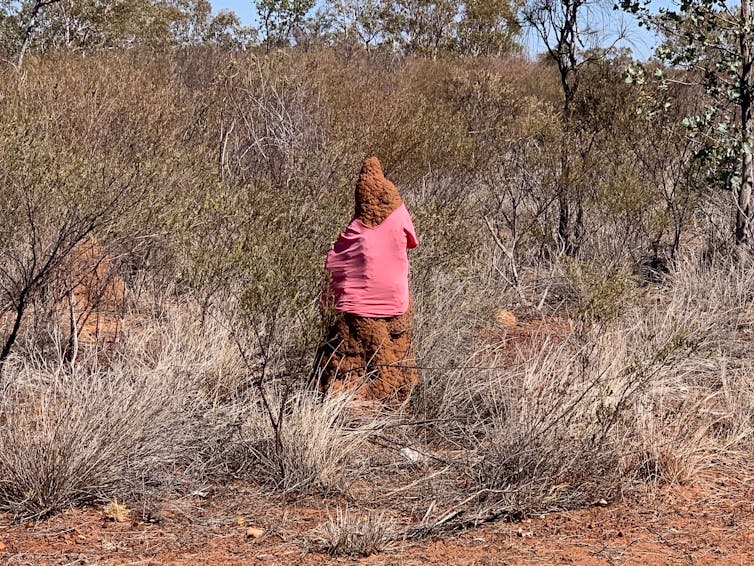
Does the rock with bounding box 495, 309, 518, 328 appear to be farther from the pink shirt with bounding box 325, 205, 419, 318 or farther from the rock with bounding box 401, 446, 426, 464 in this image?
the rock with bounding box 401, 446, 426, 464

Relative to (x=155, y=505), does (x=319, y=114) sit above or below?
above

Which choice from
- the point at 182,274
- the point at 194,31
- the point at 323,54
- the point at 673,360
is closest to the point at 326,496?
the point at 673,360

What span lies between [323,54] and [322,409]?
10.1 meters

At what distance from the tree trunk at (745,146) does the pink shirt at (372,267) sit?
4.50 m

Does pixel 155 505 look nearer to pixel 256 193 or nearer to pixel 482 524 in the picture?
pixel 482 524

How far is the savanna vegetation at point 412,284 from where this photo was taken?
489 cm

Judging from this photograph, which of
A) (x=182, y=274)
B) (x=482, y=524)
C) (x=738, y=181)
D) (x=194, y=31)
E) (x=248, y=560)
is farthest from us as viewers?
(x=194, y=31)

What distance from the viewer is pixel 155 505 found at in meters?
4.60

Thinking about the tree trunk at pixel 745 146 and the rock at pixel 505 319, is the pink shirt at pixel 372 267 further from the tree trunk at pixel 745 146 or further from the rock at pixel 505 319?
the tree trunk at pixel 745 146

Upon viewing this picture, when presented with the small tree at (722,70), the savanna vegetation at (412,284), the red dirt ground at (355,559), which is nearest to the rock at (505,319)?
the savanna vegetation at (412,284)

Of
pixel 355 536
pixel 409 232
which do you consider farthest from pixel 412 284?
pixel 355 536

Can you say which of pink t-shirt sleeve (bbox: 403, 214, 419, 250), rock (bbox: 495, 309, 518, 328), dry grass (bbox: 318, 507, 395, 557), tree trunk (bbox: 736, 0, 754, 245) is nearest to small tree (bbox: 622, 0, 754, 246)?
tree trunk (bbox: 736, 0, 754, 245)

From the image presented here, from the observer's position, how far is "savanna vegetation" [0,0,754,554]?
4887mm

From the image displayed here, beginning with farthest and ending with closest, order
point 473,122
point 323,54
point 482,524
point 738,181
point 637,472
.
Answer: point 323,54 < point 473,122 < point 738,181 < point 637,472 < point 482,524
